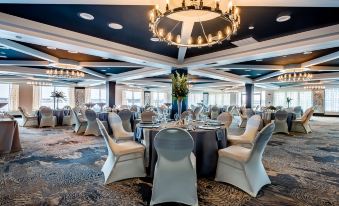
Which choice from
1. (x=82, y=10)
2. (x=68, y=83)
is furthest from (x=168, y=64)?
(x=68, y=83)

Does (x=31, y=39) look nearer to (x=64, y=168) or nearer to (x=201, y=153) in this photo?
(x=64, y=168)

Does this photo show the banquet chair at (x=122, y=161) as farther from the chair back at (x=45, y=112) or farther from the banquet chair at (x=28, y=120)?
the banquet chair at (x=28, y=120)

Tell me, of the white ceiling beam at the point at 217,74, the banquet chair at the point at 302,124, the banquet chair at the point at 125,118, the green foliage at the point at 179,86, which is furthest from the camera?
the white ceiling beam at the point at 217,74

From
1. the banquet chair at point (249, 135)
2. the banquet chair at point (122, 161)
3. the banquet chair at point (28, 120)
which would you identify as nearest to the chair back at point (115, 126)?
the banquet chair at point (122, 161)

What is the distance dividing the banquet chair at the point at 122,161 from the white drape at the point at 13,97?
50.9 ft

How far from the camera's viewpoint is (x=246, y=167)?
2924 millimetres

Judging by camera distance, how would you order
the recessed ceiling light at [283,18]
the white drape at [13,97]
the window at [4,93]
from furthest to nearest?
the white drape at [13,97] < the window at [4,93] < the recessed ceiling light at [283,18]

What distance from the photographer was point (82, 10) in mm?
4156

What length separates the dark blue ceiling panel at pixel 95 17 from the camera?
4.06 meters

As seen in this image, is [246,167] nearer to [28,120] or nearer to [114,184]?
[114,184]

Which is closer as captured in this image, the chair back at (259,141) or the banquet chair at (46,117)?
the chair back at (259,141)

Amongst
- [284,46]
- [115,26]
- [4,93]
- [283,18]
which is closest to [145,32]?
[115,26]

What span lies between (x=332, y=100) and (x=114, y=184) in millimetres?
22030

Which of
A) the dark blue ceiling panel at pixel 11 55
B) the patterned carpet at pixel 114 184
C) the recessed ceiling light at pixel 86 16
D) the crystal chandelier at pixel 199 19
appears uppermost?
the recessed ceiling light at pixel 86 16
